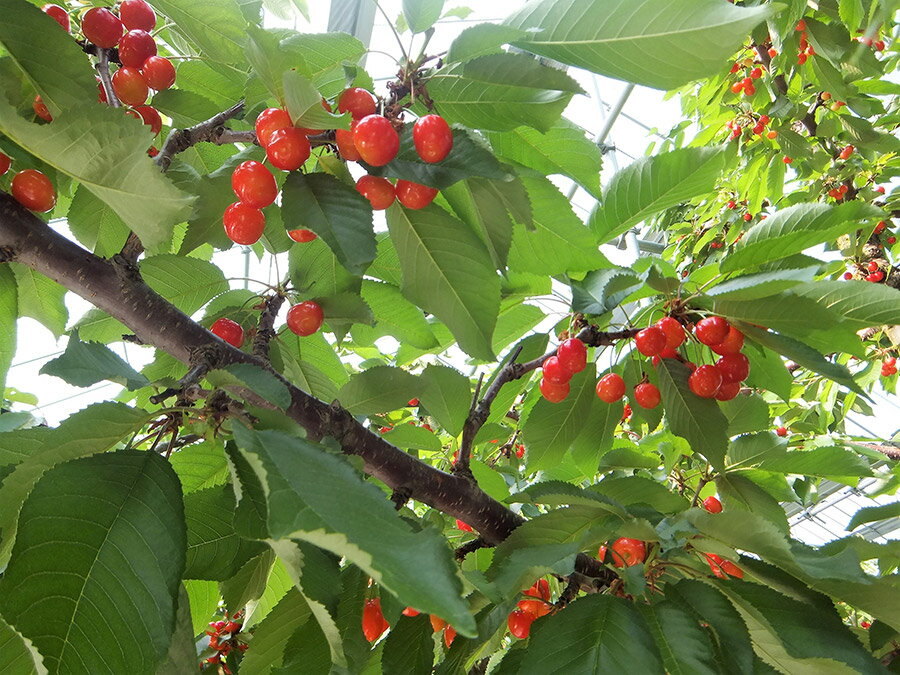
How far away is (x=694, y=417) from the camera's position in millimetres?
1082

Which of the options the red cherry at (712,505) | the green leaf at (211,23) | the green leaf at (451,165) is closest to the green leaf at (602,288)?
the green leaf at (451,165)

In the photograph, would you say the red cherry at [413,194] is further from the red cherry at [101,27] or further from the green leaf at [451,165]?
the red cherry at [101,27]

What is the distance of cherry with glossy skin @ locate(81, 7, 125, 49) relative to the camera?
787mm

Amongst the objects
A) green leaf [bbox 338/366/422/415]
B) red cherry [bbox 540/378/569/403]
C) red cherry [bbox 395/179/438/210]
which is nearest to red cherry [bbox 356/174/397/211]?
red cherry [bbox 395/179/438/210]

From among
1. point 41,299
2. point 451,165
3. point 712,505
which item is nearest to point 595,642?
point 451,165

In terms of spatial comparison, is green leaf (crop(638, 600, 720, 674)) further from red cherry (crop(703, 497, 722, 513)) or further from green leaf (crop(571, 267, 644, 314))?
red cherry (crop(703, 497, 722, 513))

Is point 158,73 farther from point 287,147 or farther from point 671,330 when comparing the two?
point 671,330

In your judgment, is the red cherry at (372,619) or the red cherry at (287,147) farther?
the red cherry at (372,619)

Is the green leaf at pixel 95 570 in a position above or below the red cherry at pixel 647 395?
above

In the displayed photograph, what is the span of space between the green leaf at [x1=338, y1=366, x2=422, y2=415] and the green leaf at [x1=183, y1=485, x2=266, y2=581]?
0.22 m

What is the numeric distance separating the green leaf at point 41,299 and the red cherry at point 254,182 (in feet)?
1.25

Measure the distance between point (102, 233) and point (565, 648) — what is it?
2.39 ft

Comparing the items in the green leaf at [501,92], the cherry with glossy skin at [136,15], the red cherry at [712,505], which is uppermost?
the cherry with glossy skin at [136,15]

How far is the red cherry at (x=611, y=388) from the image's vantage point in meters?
1.18
